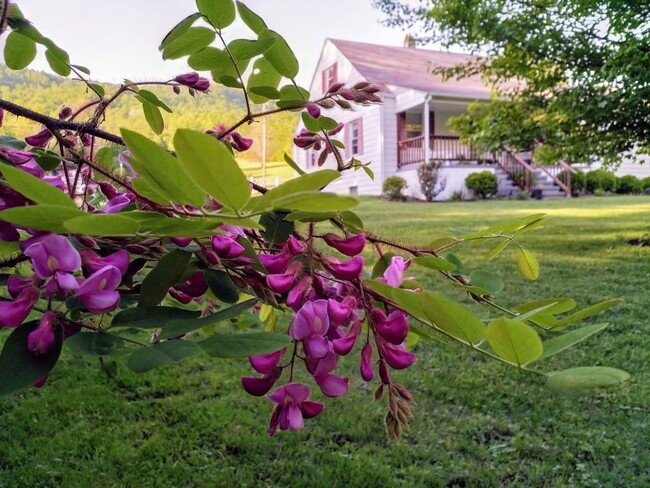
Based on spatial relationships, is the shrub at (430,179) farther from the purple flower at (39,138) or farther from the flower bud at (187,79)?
the purple flower at (39,138)

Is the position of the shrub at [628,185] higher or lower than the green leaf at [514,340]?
higher

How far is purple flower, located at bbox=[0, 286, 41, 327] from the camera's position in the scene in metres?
0.48

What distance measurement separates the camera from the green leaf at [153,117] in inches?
38.6

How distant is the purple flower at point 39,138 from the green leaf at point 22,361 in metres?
0.41

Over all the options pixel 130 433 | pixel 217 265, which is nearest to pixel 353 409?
pixel 130 433

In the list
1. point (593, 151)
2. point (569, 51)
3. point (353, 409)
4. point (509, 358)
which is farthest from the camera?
point (593, 151)

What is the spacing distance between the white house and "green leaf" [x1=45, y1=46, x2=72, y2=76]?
49.2 feet

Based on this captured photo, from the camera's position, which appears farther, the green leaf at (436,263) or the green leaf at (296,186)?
the green leaf at (436,263)

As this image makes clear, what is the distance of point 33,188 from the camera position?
410mm

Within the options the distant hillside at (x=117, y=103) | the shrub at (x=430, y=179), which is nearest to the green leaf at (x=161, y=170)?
the distant hillside at (x=117, y=103)

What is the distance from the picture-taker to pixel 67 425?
297cm

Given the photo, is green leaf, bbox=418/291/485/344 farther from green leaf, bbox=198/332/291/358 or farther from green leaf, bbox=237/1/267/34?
green leaf, bbox=237/1/267/34

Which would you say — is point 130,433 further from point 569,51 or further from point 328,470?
point 569,51

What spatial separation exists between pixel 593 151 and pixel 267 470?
7.05 m
